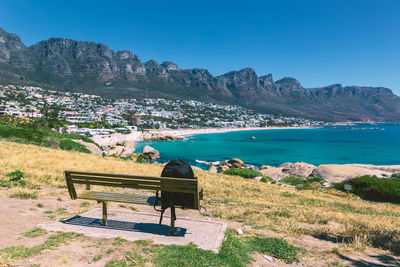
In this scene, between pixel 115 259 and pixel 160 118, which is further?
pixel 160 118

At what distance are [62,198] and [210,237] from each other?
4.84m

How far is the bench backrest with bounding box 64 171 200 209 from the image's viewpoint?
409 cm

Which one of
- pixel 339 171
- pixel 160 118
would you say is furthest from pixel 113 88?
pixel 339 171

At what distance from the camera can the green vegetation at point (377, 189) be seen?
1397 cm

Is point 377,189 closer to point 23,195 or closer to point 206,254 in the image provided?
point 206,254

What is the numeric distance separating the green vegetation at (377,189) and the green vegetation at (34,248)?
17152 millimetres

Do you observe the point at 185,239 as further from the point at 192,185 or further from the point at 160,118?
the point at 160,118

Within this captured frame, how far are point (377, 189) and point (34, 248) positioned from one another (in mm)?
17743

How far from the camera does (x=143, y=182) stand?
14.3ft

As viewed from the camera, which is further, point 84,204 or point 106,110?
point 106,110

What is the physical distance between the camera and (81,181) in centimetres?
479

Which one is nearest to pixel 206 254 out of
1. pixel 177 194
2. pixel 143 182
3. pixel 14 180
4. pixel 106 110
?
pixel 177 194

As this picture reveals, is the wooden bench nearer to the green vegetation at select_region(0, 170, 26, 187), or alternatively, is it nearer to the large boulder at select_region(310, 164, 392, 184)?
the green vegetation at select_region(0, 170, 26, 187)

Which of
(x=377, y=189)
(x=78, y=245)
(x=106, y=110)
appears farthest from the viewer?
(x=106, y=110)
